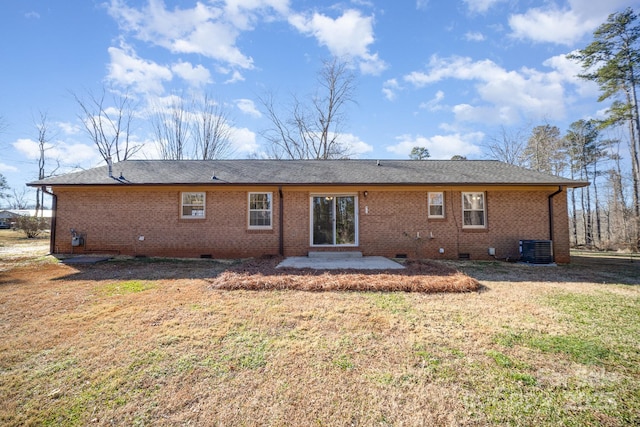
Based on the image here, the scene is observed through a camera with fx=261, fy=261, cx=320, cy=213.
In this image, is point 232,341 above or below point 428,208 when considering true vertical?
below

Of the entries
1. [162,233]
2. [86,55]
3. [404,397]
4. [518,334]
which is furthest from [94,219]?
[518,334]

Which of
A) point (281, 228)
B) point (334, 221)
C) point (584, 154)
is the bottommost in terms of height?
point (281, 228)

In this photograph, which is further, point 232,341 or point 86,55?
point 86,55

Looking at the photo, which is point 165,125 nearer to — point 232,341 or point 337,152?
point 337,152

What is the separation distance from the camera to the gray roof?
9.88 metres

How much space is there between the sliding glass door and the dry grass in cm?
318

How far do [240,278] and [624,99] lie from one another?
23.9 meters

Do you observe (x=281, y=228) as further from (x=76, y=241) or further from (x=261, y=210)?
(x=76, y=241)

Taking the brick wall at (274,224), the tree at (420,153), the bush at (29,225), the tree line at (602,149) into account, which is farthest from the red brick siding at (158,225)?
the tree at (420,153)

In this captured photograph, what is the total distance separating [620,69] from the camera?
1498 centimetres

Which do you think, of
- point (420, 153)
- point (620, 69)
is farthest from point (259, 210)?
point (420, 153)

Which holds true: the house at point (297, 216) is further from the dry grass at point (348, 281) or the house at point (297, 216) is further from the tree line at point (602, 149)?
the tree line at point (602, 149)

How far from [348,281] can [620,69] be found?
21.2 m

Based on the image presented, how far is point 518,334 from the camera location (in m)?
3.61
